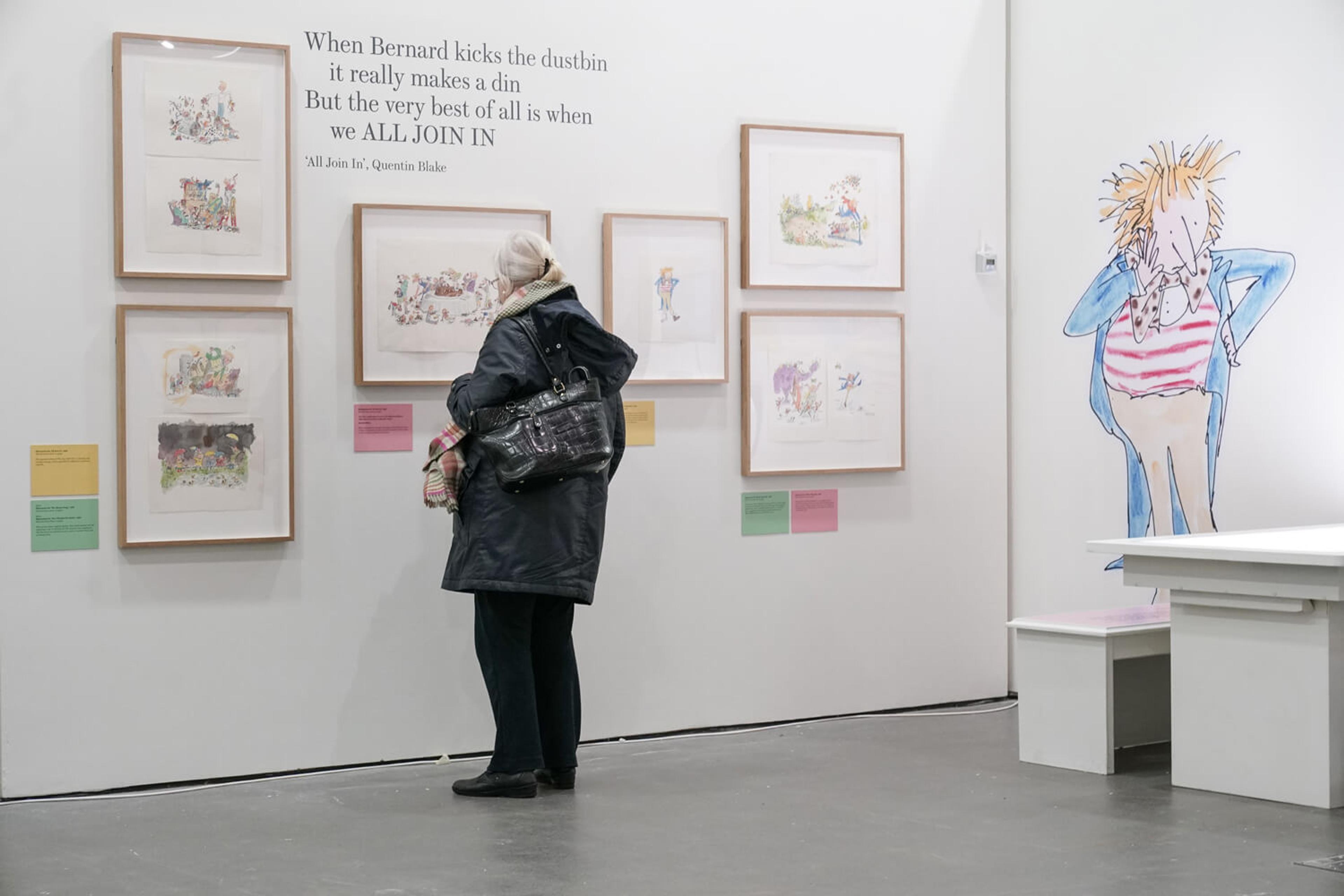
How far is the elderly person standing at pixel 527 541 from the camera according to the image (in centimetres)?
430

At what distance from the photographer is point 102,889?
3582 mm

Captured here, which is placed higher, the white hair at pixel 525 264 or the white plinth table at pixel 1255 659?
the white hair at pixel 525 264

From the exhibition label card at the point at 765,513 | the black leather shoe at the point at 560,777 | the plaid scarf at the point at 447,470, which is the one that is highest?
the plaid scarf at the point at 447,470

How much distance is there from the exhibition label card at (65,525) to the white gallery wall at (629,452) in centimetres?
3

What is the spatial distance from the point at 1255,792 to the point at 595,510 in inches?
79.2

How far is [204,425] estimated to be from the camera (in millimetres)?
4738

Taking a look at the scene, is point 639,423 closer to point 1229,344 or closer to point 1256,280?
point 1229,344

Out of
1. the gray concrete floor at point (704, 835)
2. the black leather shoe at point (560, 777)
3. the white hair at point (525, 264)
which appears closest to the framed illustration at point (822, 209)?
the white hair at point (525, 264)

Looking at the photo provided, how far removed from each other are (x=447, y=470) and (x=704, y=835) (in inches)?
49.7

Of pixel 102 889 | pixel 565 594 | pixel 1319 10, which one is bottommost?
pixel 102 889

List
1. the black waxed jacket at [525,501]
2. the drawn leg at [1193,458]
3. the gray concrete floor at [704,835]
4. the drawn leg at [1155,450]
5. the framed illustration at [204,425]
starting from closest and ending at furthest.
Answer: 1. the gray concrete floor at [704,835]
2. the black waxed jacket at [525,501]
3. the framed illustration at [204,425]
4. the drawn leg at [1193,458]
5. the drawn leg at [1155,450]

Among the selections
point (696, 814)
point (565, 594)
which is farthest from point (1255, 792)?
point (565, 594)

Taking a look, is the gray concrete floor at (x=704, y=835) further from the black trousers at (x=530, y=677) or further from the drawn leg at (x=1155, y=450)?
the drawn leg at (x=1155, y=450)

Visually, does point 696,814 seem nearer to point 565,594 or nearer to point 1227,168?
point 565,594
